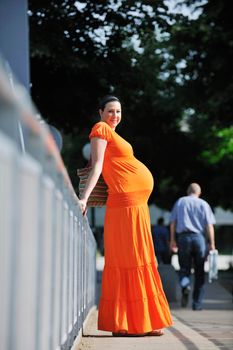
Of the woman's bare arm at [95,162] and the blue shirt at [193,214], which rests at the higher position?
the blue shirt at [193,214]

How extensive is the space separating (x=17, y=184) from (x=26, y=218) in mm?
260

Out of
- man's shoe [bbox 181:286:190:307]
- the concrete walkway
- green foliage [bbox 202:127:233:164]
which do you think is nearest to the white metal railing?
the concrete walkway

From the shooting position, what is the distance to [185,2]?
944 inches

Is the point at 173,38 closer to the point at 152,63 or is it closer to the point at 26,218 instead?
the point at 152,63

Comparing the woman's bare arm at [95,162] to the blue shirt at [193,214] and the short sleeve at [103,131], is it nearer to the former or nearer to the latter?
the short sleeve at [103,131]

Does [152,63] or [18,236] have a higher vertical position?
[152,63]

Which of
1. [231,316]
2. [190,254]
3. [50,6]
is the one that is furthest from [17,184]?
[50,6]

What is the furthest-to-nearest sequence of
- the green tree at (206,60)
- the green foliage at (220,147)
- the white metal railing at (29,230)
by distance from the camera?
the green foliage at (220,147), the green tree at (206,60), the white metal railing at (29,230)

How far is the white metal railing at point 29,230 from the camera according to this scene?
3.23m

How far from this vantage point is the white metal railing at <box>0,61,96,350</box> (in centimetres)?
323

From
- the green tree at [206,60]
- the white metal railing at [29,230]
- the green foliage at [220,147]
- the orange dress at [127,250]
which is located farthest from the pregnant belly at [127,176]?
the green foliage at [220,147]

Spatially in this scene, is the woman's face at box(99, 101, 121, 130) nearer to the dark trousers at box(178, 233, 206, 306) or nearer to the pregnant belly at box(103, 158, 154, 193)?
the pregnant belly at box(103, 158, 154, 193)

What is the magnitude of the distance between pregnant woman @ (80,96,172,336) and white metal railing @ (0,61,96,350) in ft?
9.51

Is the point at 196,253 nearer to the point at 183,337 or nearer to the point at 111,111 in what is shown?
the point at 183,337
